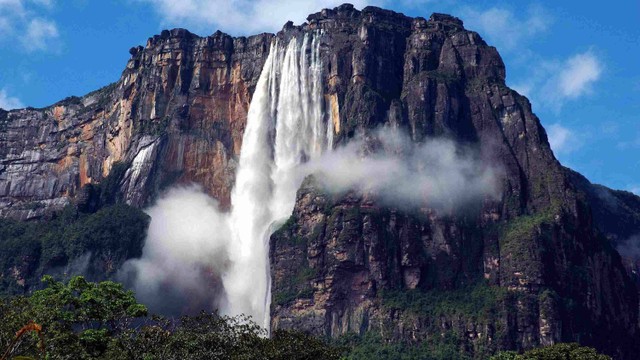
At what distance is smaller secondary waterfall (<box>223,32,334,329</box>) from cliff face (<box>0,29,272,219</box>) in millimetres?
3492

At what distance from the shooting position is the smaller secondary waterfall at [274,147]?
552ft

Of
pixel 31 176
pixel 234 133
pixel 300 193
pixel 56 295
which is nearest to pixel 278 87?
pixel 234 133

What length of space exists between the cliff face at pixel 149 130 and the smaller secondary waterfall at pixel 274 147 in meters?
3.49

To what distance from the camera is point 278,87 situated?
176375 millimetres

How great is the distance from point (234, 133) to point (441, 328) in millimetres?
52833

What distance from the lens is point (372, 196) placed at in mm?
156125

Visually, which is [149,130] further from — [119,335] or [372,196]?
[119,335]

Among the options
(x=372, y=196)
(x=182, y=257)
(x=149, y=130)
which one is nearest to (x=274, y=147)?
(x=149, y=130)

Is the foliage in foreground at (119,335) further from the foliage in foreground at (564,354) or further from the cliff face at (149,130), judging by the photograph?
the cliff face at (149,130)

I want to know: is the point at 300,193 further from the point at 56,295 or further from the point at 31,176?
the point at 56,295

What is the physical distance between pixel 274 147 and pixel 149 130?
2136 cm

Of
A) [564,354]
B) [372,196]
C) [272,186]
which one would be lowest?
[564,354]

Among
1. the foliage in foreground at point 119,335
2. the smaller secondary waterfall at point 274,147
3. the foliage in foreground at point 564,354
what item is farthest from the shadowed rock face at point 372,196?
the foliage in foreground at point 119,335

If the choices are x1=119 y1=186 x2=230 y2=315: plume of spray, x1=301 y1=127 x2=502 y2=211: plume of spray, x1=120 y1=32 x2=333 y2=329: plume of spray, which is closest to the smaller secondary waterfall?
x1=120 y1=32 x2=333 y2=329: plume of spray
